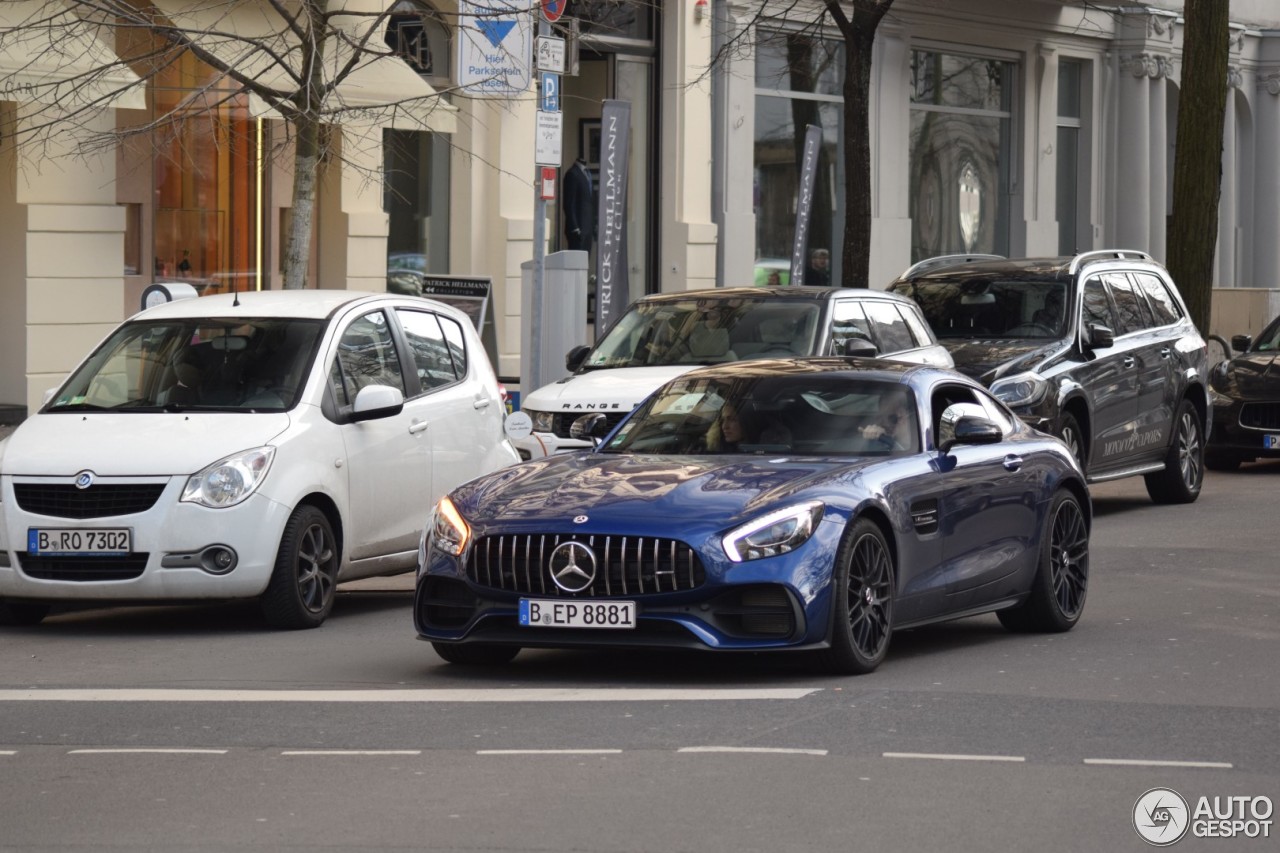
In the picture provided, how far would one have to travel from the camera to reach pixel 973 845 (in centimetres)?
671

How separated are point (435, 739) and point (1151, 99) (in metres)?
33.8

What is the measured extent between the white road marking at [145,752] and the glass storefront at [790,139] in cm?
2374

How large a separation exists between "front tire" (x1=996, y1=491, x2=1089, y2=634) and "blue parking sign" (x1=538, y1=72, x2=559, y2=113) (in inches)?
292

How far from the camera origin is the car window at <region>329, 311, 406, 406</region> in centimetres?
1269

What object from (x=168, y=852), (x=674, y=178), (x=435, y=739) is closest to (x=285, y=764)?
(x=435, y=739)

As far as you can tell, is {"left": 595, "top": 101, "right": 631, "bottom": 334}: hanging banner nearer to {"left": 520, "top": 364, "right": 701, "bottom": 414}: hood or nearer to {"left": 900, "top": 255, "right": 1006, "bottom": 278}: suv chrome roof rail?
{"left": 900, "top": 255, "right": 1006, "bottom": 278}: suv chrome roof rail

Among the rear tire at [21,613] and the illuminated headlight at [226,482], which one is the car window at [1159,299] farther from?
the rear tire at [21,613]

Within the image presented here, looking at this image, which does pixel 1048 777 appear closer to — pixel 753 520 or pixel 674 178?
pixel 753 520

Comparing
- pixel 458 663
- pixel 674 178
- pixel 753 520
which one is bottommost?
pixel 458 663

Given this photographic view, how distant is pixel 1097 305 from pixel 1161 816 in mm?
11948

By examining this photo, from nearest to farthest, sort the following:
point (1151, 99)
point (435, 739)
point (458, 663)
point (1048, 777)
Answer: point (1048, 777)
point (435, 739)
point (458, 663)
point (1151, 99)

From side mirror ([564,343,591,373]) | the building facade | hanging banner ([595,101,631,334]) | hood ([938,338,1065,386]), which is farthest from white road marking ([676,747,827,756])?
hanging banner ([595,101,631,334])

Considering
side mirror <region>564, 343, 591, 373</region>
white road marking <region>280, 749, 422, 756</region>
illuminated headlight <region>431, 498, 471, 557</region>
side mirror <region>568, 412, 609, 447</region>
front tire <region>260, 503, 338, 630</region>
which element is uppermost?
side mirror <region>564, 343, 591, 373</region>

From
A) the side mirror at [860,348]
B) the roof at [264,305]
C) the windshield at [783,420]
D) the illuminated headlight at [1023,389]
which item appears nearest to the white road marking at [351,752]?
the windshield at [783,420]
